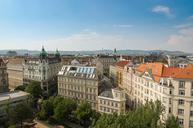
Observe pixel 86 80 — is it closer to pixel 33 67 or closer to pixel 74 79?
pixel 74 79

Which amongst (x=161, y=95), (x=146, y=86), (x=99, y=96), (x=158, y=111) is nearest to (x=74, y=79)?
(x=99, y=96)

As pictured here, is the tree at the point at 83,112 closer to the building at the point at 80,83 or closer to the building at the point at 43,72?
the building at the point at 80,83

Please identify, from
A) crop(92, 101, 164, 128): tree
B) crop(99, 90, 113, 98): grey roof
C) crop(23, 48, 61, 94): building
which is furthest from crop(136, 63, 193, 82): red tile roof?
crop(23, 48, 61, 94): building

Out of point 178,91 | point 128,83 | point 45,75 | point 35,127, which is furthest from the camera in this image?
point 45,75

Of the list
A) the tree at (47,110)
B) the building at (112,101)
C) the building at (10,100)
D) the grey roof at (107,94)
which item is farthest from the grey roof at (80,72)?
the building at (10,100)

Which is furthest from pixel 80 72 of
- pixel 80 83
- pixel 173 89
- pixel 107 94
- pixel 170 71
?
pixel 173 89

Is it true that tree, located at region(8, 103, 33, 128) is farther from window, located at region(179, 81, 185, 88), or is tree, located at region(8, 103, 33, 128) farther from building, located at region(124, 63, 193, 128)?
window, located at region(179, 81, 185, 88)
